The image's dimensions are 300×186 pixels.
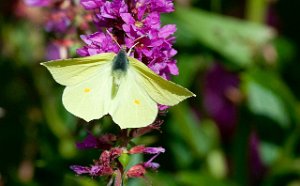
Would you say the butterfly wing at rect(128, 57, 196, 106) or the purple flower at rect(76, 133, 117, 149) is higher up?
the butterfly wing at rect(128, 57, 196, 106)

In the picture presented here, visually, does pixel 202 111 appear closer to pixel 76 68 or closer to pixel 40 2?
pixel 40 2

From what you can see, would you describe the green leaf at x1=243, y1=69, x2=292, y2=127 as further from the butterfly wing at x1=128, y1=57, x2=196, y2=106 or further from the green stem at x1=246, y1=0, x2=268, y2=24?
the butterfly wing at x1=128, y1=57, x2=196, y2=106

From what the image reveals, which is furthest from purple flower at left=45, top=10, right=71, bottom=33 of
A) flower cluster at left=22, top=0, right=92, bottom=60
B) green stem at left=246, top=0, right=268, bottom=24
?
green stem at left=246, top=0, right=268, bottom=24

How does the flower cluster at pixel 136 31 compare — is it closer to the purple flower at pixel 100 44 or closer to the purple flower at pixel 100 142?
the purple flower at pixel 100 44

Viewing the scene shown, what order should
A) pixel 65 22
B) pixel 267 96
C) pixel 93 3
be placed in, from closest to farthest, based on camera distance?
pixel 93 3, pixel 65 22, pixel 267 96

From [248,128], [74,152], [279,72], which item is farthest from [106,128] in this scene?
[279,72]

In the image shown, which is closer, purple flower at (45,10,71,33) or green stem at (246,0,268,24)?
purple flower at (45,10,71,33)

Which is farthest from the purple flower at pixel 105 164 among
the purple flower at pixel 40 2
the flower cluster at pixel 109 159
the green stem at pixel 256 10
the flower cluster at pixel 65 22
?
the green stem at pixel 256 10

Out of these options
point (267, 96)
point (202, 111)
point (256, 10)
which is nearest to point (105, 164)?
point (267, 96)
